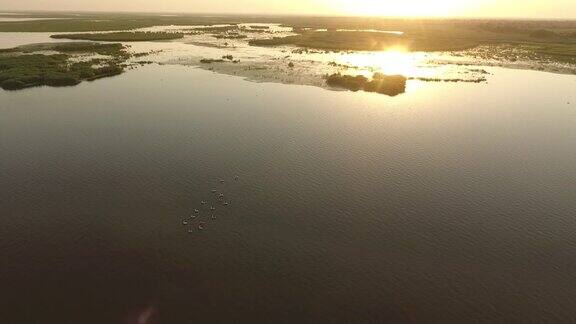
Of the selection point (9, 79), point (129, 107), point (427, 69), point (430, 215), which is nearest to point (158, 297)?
point (430, 215)

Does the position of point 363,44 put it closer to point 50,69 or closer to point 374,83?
point 374,83

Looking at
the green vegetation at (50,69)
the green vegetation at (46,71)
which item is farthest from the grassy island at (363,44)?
the green vegetation at (46,71)

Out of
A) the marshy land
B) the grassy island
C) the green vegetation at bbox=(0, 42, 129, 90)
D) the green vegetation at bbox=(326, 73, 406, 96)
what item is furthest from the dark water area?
the grassy island

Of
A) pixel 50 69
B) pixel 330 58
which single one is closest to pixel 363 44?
pixel 330 58

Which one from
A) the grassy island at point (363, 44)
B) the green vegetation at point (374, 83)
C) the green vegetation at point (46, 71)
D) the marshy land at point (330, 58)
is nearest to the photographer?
the green vegetation at point (46, 71)

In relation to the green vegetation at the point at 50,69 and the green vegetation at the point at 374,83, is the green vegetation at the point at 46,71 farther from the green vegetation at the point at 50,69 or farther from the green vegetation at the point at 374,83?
the green vegetation at the point at 374,83

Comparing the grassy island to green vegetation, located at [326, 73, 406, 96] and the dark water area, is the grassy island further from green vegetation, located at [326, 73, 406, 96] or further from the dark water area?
the dark water area
